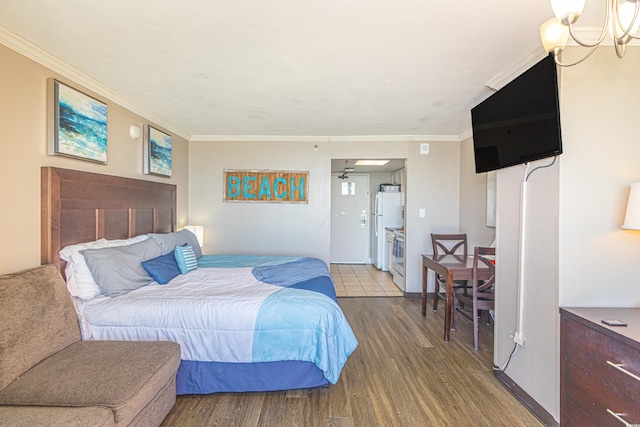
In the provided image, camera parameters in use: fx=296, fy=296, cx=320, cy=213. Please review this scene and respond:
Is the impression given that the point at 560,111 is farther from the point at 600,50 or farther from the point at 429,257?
the point at 429,257

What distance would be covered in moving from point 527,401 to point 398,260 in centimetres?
301

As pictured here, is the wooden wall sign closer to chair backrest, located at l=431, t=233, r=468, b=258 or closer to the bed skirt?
chair backrest, located at l=431, t=233, r=468, b=258

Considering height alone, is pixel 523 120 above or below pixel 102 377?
above

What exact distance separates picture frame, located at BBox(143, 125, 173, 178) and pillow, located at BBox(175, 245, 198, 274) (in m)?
0.99

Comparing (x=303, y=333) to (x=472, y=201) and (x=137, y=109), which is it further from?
(x=472, y=201)

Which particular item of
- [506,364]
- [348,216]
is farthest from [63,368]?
[348,216]

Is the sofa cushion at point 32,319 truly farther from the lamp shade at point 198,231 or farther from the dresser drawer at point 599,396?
the dresser drawer at point 599,396

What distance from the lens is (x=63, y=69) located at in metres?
2.20

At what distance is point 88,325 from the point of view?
1978 millimetres

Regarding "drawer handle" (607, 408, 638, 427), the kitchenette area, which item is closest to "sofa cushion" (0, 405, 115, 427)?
"drawer handle" (607, 408, 638, 427)

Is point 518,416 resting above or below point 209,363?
below

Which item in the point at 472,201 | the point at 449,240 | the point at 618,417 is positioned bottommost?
the point at 618,417

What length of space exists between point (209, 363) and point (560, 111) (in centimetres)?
270

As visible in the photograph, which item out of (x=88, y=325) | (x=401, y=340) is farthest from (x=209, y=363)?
(x=401, y=340)
